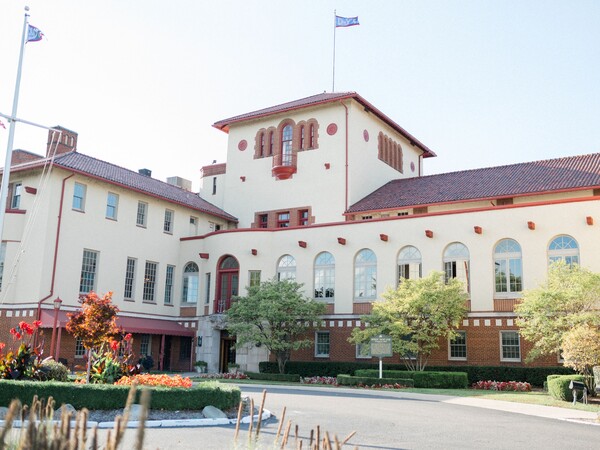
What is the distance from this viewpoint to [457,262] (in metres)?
31.7

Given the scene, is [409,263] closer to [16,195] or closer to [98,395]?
[16,195]

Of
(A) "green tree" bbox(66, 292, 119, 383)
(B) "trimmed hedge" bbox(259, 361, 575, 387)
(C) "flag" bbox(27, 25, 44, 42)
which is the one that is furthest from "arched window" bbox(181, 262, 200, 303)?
(A) "green tree" bbox(66, 292, 119, 383)

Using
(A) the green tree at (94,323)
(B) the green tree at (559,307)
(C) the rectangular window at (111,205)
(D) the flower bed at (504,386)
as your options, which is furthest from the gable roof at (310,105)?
(A) the green tree at (94,323)

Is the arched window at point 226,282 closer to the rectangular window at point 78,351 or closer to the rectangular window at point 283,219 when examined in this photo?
the rectangular window at point 283,219

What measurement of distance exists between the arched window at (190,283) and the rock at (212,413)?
982 inches

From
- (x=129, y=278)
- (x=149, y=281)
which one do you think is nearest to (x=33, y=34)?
(x=129, y=278)

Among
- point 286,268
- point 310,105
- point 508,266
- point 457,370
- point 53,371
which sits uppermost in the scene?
point 310,105

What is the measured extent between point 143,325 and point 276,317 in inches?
315

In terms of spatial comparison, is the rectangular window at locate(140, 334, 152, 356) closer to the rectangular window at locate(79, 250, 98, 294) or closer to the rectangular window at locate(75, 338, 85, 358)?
the rectangular window at locate(75, 338, 85, 358)

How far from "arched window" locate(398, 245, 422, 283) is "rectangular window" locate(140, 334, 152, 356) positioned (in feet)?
48.5

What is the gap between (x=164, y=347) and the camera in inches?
1490

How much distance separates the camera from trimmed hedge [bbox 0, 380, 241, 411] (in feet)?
45.1

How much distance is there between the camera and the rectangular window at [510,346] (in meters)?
29.5

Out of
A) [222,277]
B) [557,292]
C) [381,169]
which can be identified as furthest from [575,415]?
[381,169]
